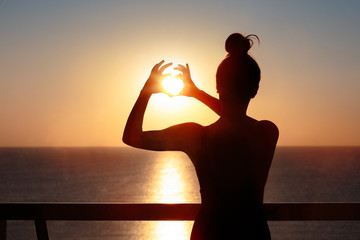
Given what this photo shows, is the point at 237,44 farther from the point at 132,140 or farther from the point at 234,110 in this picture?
the point at 132,140

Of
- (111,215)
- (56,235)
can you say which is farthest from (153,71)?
(56,235)

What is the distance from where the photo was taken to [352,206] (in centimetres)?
271

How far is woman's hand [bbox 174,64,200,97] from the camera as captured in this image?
85.6 inches

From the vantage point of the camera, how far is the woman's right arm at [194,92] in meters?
2.17

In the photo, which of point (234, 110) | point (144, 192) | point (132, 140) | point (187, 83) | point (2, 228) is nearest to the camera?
point (132, 140)

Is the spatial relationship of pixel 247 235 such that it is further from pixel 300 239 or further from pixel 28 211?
pixel 300 239

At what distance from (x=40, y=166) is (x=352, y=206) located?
186m

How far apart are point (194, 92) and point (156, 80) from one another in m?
0.39

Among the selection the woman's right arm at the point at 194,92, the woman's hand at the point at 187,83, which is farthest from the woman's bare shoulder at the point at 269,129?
the woman's hand at the point at 187,83

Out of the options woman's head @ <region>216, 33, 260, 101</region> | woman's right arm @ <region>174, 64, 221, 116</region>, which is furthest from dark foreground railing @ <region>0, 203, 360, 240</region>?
woman's head @ <region>216, 33, 260, 101</region>

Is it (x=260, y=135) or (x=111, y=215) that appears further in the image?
(x=111, y=215)

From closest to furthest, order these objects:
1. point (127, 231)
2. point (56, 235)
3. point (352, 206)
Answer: point (352, 206)
point (56, 235)
point (127, 231)

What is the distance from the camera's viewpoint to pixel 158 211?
2758mm

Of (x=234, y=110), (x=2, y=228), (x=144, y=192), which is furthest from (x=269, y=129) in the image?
(x=144, y=192)
